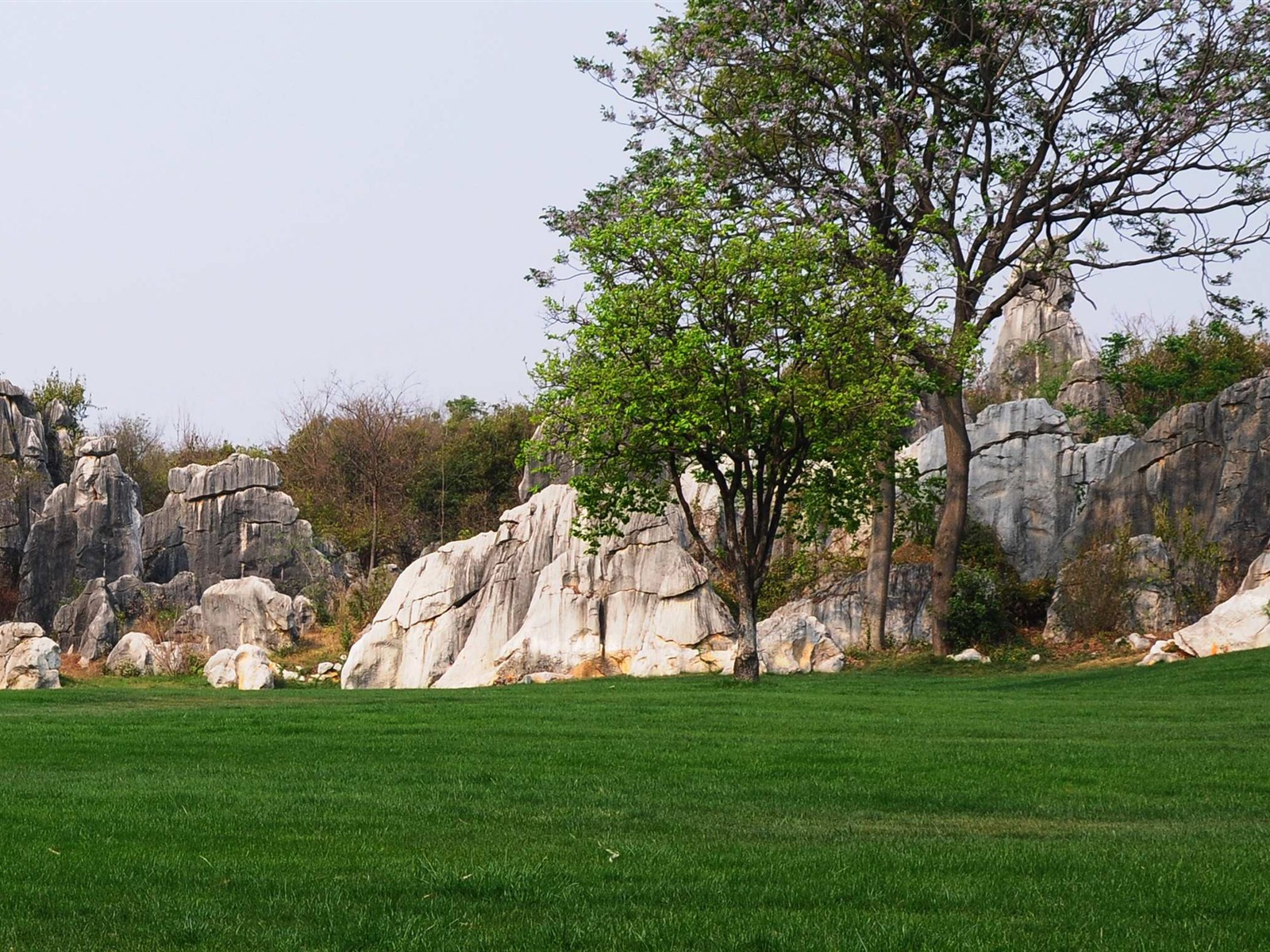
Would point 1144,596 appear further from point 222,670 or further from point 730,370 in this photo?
point 222,670

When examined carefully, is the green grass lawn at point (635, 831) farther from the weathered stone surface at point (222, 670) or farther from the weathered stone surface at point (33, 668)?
the weathered stone surface at point (222, 670)

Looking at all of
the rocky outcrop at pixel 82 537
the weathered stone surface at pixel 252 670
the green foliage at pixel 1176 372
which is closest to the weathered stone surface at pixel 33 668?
the weathered stone surface at pixel 252 670

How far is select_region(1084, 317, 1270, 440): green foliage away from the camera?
4884 cm

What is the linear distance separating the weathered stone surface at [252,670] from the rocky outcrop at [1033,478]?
22.4 metres

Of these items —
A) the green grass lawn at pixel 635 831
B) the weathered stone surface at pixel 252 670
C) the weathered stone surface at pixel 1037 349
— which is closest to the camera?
the green grass lawn at pixel 635 831

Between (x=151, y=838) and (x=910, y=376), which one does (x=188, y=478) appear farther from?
(x=151, y=838)

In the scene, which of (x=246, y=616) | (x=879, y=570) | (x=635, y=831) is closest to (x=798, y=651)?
(x=879, y=570)

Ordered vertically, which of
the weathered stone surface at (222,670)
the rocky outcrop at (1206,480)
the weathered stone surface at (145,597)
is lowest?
the weathered stone surface at (222,670)

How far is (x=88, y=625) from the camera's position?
163 feet

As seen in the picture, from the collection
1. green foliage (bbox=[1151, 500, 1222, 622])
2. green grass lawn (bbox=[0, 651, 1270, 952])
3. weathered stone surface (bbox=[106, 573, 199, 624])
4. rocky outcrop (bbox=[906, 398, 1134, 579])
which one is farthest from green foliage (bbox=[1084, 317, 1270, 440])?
weathered stone surface (bbox=[106, 573, 199, 624])

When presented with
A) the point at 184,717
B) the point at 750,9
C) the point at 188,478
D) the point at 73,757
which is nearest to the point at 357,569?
the point at 188,478

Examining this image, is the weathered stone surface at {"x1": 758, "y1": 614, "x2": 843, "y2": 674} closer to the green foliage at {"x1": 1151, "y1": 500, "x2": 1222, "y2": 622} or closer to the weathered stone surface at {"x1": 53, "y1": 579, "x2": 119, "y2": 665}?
the green foliage at {"x1": 1151, "y1": 500, "x2": 1222, "y2": 622}

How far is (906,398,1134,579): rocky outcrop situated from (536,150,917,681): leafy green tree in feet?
54.4

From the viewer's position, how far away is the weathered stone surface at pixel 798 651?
119 feet
